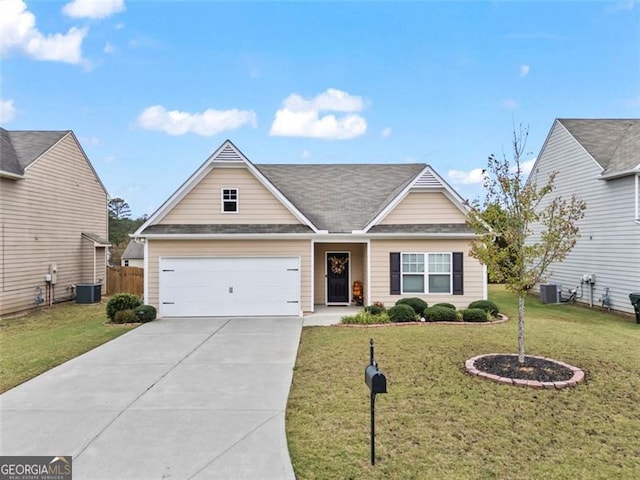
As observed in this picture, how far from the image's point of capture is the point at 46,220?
57.8ft

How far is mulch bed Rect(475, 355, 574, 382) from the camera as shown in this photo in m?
7.16

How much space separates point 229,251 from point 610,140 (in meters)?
16.1

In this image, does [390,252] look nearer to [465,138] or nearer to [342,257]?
[342,257]

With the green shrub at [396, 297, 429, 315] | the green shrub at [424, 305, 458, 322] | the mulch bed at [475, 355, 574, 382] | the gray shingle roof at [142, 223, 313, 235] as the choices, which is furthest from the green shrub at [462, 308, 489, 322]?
the gray shingle roof at [142, 223, 313, 235]

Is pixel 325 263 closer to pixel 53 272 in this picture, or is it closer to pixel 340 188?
pixel 340 188

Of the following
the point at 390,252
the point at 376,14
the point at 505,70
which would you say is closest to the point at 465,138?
the point at 505,70

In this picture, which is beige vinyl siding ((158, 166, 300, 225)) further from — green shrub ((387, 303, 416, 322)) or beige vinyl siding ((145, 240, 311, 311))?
green shrub ((387, 303, 416, 322))

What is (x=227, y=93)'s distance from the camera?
21.1m

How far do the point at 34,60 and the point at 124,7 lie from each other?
6.54m

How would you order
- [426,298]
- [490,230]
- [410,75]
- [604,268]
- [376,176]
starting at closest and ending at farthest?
[490,230]
[426,298]
[604,268]
[376,176]
[410,75]

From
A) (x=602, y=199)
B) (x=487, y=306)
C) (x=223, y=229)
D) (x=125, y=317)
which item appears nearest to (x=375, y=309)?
(x=487, y=306)

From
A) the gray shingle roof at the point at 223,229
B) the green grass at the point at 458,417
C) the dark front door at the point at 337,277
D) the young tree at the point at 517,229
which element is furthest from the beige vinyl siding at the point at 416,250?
the young tree at the point at 517,229

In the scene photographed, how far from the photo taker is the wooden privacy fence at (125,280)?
21156mm

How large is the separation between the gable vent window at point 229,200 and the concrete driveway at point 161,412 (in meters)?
5.82
